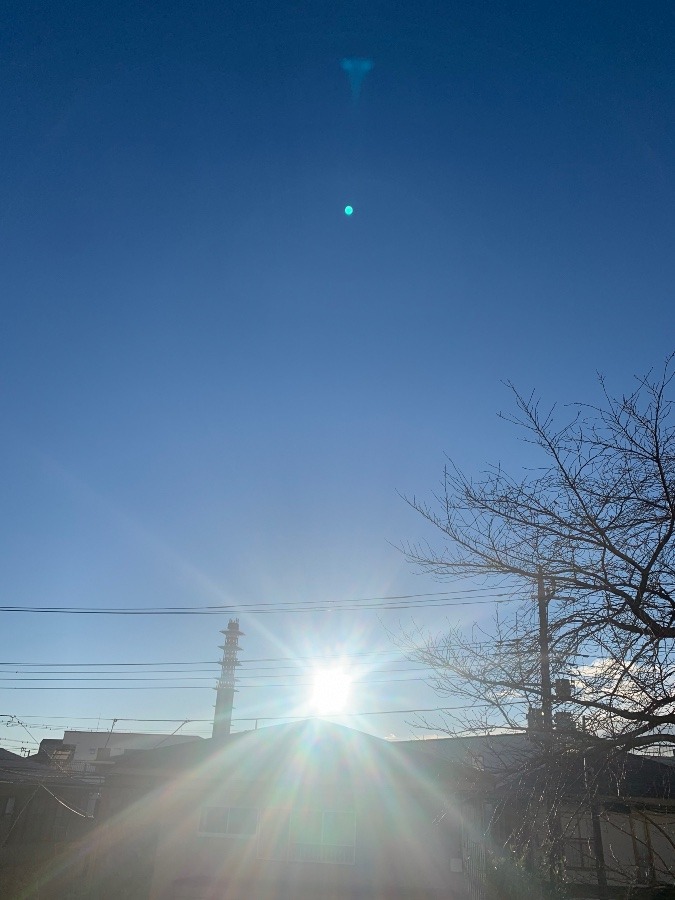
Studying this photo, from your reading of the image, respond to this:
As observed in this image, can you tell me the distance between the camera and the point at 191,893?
15.4 m

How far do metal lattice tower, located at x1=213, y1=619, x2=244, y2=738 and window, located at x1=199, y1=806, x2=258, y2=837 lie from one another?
19.2 m

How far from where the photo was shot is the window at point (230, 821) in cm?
1747

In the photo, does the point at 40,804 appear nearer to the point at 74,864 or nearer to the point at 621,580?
the point at 74,864

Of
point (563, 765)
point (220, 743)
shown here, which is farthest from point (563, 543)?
point (220, 743)

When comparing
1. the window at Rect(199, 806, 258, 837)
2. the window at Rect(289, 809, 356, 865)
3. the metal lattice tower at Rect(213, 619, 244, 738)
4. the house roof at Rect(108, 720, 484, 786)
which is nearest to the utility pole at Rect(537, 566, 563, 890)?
the house roof at Rect(108, 720, 484, 786)

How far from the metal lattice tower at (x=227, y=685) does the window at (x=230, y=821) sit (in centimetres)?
1917

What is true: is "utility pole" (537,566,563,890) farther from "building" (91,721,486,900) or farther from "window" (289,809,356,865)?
"window" (289,809,356,865)

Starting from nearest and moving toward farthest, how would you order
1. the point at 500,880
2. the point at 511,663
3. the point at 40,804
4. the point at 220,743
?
1. the point at 511,663
2. the point at 500,880
3. the point at 220,743
4. the point at 40,804

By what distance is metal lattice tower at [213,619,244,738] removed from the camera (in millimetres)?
46875

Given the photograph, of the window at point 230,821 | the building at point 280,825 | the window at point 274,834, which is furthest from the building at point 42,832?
the window at point 274,834

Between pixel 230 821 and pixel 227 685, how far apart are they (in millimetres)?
42983

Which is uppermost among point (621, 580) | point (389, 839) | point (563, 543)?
point (563, 543)

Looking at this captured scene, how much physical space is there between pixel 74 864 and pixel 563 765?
61.4ft

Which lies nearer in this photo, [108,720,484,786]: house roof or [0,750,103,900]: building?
[0,750,103,900]: building
